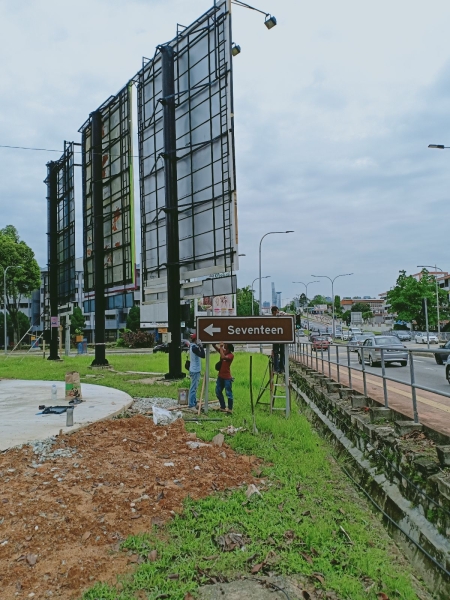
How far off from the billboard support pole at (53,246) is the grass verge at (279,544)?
86.1ft

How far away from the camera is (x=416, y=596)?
3.80 metres

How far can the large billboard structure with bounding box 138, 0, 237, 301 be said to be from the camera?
14.8m

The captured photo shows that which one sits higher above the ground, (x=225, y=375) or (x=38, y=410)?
(x=225, y=375)

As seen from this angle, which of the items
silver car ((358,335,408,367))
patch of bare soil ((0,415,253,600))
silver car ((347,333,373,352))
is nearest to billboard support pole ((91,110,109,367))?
silver car ((347,333,373,352))

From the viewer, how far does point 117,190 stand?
73.0 feet

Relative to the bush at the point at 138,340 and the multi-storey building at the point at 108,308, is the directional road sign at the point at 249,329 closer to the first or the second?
the bush at the point at 138,340

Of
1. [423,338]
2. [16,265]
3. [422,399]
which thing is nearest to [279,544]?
[422,399]

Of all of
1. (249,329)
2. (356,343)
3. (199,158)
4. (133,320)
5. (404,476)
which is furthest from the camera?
(133,320)

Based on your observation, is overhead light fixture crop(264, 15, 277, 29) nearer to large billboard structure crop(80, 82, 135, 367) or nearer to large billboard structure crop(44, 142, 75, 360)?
large billboard structure crop(80, 82, 135, 367)

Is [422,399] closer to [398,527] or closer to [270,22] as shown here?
[398,527]

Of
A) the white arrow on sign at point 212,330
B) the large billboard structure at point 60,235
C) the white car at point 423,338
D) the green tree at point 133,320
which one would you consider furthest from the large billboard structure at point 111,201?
the green tree at point 133,320

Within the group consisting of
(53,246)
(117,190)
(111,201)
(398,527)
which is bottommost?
(398,527)

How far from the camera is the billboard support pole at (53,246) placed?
99.3ft

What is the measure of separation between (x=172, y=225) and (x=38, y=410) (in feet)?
25.3
